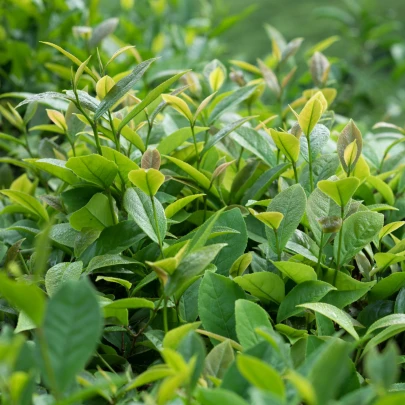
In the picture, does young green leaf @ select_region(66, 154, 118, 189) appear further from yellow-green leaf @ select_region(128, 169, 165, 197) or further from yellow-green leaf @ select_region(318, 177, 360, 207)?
yellow-green leaf @ select_region(318, 177, 360, 207)

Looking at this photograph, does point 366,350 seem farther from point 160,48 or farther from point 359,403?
point 160,48

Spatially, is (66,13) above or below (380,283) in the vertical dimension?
above

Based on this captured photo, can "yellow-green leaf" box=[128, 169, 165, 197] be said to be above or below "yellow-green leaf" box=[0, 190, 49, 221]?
above

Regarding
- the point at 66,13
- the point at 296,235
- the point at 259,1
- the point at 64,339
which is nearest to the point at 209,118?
the point at 296,235

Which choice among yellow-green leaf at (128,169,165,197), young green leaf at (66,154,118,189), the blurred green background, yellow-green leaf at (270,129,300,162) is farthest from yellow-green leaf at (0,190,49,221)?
the blurred green background

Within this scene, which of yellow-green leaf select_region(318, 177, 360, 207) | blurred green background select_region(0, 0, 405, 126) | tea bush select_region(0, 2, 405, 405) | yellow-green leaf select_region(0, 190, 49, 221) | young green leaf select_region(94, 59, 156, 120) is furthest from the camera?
blurred green background select_region(0, 0, 405, 126)

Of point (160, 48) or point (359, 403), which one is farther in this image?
point (160, 48)

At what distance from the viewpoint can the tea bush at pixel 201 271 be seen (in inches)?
24.5

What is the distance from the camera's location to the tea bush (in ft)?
2.04

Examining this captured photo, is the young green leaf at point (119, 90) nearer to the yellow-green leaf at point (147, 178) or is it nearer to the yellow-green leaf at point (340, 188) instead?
the yellow-green leaf at point (147, 178)

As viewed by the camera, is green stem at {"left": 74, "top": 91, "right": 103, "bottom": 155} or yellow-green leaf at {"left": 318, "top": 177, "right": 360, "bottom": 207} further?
green stem at {"left": 74, "top": 91, "right": 103, "bottom": 155}

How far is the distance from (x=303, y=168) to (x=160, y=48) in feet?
4.75

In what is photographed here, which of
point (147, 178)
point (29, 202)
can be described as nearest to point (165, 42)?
point (29, 202)

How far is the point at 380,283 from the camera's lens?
1030 millimetres
